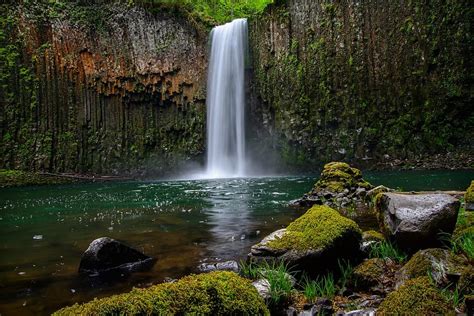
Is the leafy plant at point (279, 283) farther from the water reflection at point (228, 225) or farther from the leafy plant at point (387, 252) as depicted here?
the water reflection at point (228, 225)

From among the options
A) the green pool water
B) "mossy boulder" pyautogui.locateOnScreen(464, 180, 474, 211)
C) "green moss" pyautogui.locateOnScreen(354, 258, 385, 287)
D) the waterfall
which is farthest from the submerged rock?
the waterfall

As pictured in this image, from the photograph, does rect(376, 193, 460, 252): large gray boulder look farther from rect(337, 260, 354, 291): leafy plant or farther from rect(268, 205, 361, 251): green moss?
rect(337, 260, 354, 291): leafy plant

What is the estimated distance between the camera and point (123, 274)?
5508 mm

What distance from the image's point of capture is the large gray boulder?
450 centimetres

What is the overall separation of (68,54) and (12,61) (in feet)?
13.8

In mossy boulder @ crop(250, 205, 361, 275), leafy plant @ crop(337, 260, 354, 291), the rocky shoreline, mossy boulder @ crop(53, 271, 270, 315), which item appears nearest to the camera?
mossy boulder @ crop(53, 271, 270, 315)

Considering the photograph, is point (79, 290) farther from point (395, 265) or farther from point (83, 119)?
point (83, 119)

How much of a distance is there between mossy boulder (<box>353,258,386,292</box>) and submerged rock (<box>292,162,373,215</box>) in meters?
5.44

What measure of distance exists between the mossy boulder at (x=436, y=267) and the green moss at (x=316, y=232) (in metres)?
0.91

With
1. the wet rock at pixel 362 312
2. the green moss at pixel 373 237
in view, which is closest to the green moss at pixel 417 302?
the wet rock at pixel 362 312

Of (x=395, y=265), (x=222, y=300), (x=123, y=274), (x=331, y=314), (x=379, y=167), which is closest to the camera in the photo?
(x=222, y=300)

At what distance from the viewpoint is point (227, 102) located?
3047 centimetres

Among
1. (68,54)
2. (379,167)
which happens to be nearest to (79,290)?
(379,167)

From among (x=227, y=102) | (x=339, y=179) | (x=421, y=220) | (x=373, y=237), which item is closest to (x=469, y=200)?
(x=373, y=237)
